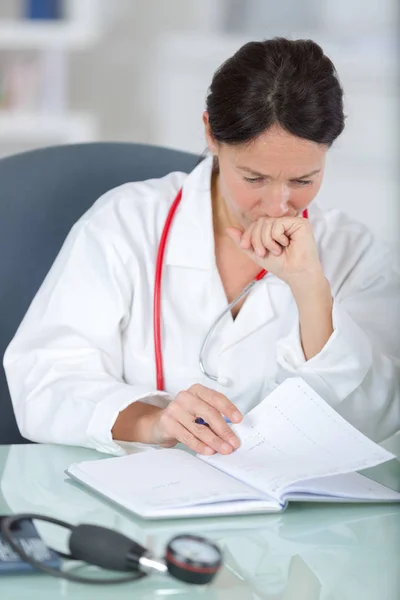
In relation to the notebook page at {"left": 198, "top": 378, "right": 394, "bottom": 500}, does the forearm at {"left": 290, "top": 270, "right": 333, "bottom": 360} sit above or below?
above

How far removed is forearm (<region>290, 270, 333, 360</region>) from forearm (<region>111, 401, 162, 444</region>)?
26 centimetres

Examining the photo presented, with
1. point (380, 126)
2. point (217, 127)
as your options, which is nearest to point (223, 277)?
point (217, 127)

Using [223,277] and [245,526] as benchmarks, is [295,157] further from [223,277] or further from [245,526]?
[245,526]

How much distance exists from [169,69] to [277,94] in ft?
8.01

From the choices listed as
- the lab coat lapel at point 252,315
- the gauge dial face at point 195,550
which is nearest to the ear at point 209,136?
the lab coat lapel at point 252,315

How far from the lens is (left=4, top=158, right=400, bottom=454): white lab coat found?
1387mm

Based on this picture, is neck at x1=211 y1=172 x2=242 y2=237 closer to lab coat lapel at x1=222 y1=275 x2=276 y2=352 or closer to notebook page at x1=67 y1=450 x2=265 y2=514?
lab coat lapel at x1=222 y1=275 x2=276 y2=352

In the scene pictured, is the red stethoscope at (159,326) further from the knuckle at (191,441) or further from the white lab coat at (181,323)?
the knuckle at (191,441)

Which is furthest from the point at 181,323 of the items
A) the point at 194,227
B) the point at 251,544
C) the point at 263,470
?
the point at 251,544

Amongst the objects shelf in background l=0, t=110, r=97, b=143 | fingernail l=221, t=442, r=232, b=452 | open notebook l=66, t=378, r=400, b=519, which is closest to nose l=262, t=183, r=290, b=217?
open notebook l=66, t=378, r=400, b=519

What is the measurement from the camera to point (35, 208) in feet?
5.24

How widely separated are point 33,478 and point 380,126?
245cm

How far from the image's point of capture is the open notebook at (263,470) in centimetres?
100

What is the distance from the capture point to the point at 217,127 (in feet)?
4.65
